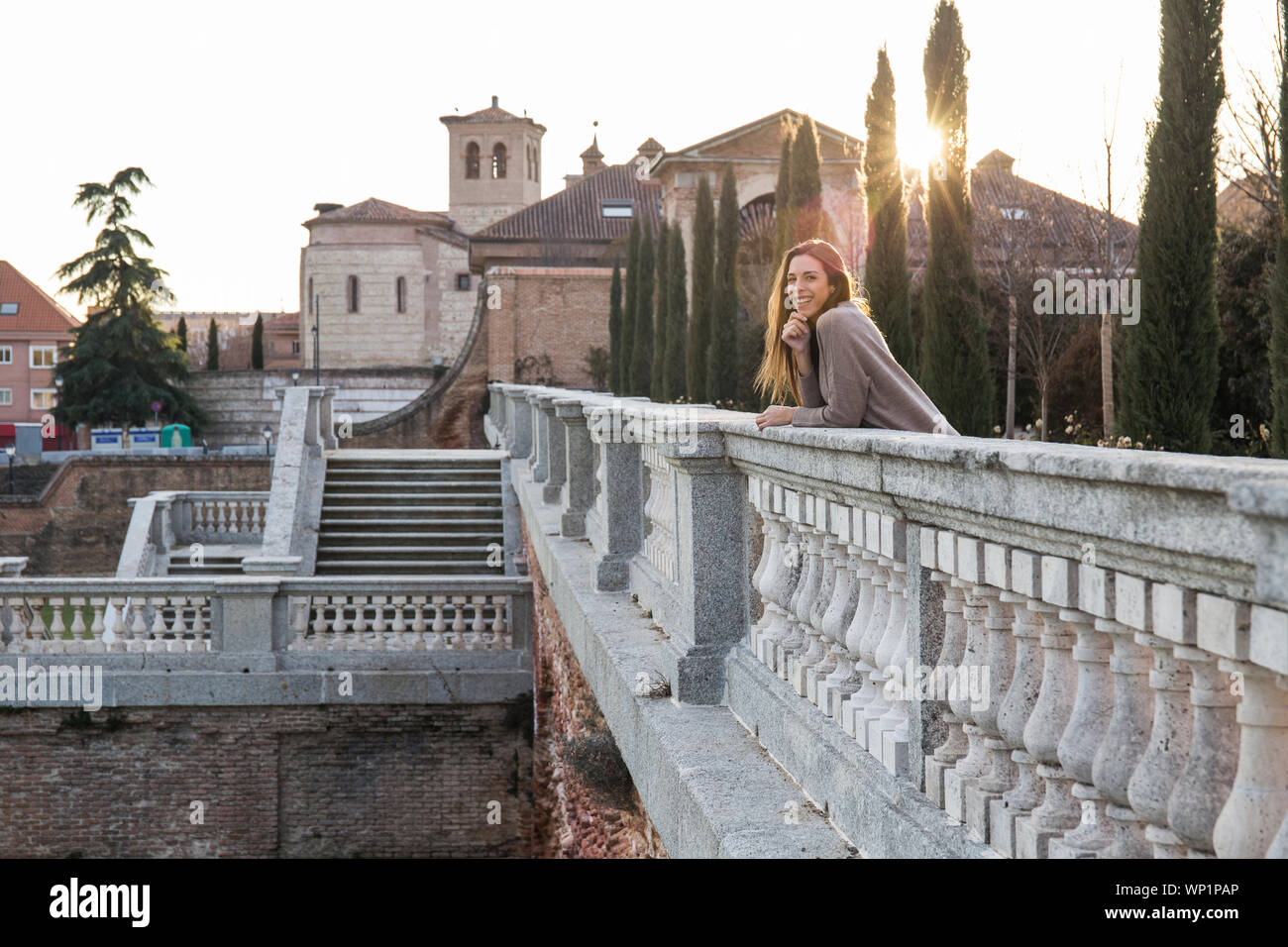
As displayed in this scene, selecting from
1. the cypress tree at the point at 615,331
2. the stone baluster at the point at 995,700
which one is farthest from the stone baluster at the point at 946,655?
the cypress tree at the point at 615,331

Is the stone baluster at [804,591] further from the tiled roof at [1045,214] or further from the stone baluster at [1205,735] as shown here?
the tiled roof at [1045,214]

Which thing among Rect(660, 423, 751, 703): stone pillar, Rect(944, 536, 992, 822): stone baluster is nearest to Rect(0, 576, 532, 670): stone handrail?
Rect(660, 423, 751, 703): stone pillar

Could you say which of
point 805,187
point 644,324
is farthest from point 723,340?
point 644,324

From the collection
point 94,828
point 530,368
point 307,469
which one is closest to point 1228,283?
point 307,469

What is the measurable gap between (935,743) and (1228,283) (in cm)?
1423

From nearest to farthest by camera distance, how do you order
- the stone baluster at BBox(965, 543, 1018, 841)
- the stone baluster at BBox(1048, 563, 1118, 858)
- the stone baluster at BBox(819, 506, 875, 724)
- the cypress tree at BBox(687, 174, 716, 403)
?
the stone baluster at BBox(1048, 563, 1118, 858)
the stone baluster at BBox(965, 543, 1018, 841)
the stone baluster at BBox(819, 506, 875, 724)
the cypress tree at BBox(687, 174, 716, 403)

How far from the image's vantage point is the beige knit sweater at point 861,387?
3828 millimetres

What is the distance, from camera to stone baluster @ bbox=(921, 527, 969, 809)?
254cm

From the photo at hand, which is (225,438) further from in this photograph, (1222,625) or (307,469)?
(1222,625)

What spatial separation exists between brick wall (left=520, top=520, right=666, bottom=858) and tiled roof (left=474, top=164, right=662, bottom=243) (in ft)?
133

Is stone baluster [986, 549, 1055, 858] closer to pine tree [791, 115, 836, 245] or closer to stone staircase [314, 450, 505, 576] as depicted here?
stone staircase [314, 450, 505, 576]

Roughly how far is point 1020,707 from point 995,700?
90 mm

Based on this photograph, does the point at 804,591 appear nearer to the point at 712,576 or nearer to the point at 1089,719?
the point at 712,576

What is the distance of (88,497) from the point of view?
31.5 m
